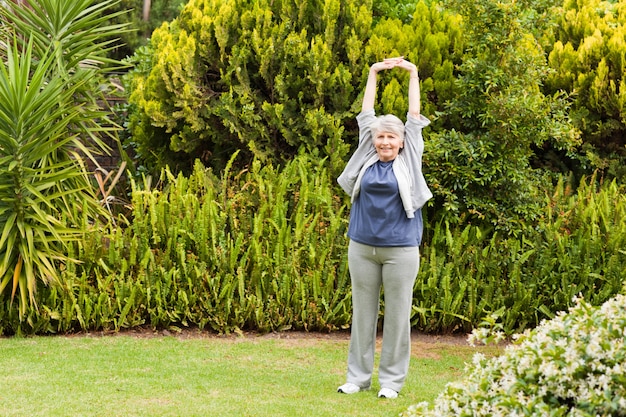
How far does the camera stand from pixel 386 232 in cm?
575

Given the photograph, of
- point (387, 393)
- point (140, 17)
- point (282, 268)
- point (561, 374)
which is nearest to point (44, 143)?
point (282, 268)

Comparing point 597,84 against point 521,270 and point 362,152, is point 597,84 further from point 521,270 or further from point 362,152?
point 362,152

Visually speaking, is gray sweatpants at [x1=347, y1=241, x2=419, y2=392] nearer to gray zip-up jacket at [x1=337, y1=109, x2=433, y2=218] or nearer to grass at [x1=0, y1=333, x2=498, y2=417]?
grass at [x1=0, y1=333, x2=498, y2=417]

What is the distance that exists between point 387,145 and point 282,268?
2.42 metres

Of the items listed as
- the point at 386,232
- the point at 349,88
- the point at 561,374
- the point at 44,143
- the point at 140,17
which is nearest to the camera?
the point at 561,374

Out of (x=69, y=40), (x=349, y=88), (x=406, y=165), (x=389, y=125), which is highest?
(x=69, y=40)

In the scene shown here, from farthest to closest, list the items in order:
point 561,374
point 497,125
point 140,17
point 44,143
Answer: point 140,17
point 497,125
point 44,143
point 561,374

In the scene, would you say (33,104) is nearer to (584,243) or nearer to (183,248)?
(183,248)

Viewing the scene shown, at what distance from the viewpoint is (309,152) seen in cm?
861

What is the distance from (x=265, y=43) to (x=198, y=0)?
1077mm

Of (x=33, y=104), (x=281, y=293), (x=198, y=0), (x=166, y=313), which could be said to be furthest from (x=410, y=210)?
(x=198, y=0)

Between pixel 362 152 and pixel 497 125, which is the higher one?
pixel 497 125

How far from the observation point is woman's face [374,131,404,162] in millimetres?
5820

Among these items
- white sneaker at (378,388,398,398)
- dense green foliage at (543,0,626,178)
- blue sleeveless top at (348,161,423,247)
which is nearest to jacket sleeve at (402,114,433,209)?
blue sleeveless top at (348,161,423,247)
